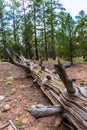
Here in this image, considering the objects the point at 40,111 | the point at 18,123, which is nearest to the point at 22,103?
the point at 18,123

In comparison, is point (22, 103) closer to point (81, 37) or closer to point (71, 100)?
point (71, 100)

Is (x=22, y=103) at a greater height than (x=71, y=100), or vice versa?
(x=71, y=100)

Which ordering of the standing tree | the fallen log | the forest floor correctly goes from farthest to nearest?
the standing tree → the forest floor → the fallen log

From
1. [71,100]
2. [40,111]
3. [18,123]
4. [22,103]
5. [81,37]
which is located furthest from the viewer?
[81,37]

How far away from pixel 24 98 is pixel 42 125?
1.90 metres

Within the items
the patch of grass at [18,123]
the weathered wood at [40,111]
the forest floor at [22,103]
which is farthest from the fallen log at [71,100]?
the patch of grass at [18,123]

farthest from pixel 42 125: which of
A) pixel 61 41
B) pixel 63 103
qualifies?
pixel 61 41

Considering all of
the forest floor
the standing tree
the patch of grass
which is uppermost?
the standing tree

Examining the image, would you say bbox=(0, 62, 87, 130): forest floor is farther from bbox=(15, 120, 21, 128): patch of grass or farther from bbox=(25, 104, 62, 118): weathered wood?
bbox=(25, 104, 62, 118): weathered wood

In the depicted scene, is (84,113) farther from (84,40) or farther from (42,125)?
(84,40)

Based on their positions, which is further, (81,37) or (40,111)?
(81,37)

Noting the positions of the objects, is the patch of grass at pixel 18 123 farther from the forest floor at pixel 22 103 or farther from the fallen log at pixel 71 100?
the fallen log at pixel 71 100

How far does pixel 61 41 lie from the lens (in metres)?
12.3

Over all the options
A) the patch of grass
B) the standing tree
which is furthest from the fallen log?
the standing tree
